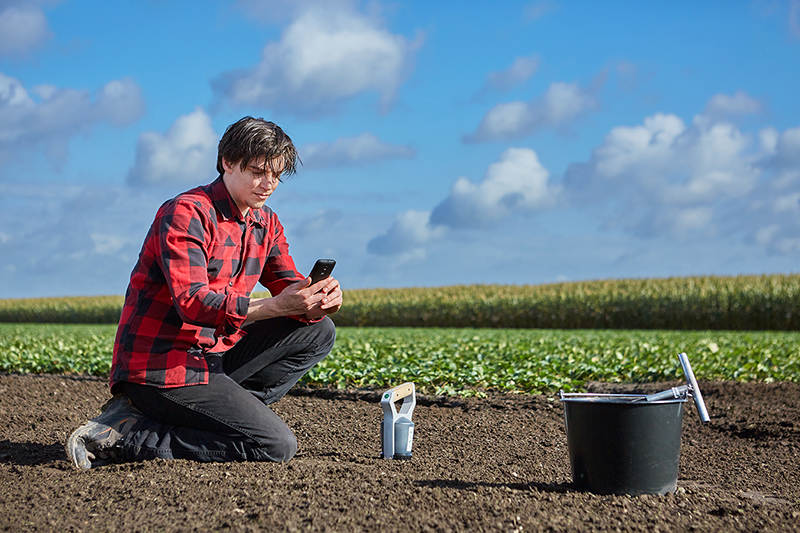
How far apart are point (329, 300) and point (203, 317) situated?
2.35 feet

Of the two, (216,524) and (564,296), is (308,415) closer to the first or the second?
(216,524)

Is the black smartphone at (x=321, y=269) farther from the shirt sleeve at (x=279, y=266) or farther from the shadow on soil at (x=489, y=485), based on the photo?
the shadow on soil at (x=489, y=485)

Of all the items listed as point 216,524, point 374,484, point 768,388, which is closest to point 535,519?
point 374,484

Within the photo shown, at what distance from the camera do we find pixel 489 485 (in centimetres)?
360

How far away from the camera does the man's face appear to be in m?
3.62

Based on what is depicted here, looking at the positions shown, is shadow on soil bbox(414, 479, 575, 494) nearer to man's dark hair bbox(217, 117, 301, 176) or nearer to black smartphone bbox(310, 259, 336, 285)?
black smartphone bbox(310, 259, 336, 285)

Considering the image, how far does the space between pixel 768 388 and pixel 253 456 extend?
6.38 meters

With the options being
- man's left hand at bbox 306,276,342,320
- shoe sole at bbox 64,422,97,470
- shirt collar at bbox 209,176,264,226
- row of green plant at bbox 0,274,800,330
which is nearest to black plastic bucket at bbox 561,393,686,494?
man's left hand at bbox 306,276,342,320

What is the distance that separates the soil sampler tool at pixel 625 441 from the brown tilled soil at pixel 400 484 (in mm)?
108

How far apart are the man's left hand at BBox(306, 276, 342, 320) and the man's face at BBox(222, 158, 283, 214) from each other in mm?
573

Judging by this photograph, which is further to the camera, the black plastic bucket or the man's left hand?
the man's left hand

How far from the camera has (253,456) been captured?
3859 millimetres

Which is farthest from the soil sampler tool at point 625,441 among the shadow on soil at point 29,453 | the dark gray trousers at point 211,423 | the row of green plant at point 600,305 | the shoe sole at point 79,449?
the row of green plant at point 600,305

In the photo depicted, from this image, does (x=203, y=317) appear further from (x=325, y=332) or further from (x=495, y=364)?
(x=495, y=364)
